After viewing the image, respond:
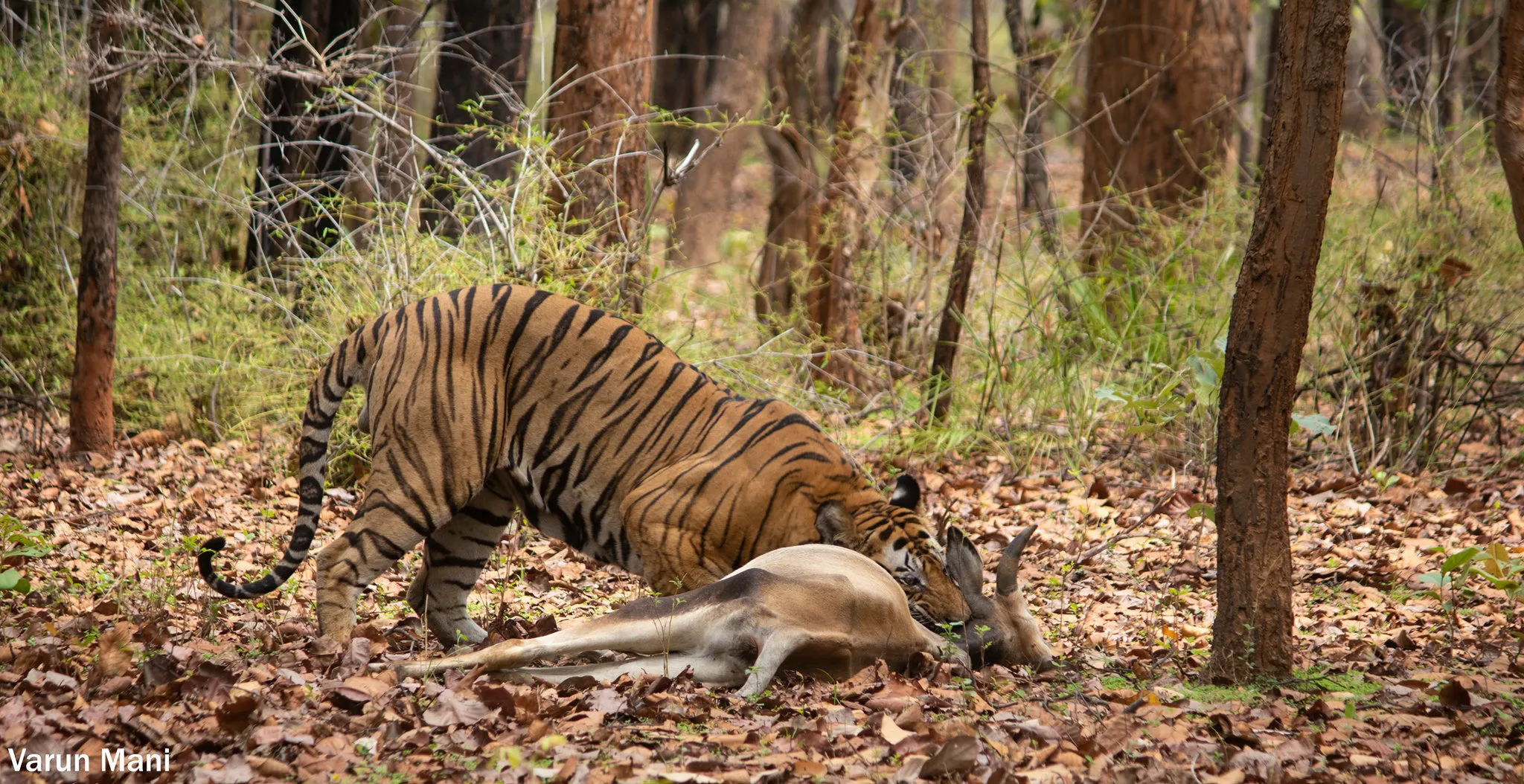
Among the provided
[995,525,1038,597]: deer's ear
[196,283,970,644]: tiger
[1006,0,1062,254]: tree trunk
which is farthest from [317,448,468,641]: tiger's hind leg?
[1006,0,1062,254]: tree trunk

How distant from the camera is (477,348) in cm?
477

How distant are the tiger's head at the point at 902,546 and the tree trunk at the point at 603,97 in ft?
11.0

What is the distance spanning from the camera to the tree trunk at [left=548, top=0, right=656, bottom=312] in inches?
304

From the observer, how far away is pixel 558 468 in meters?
4.89

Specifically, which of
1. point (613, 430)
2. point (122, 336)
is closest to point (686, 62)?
point (122, 336)

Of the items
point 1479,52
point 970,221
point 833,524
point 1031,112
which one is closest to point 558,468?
point 833,524

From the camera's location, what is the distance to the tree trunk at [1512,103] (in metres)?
3.97

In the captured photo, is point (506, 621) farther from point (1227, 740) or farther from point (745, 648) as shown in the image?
point (1227, 740)

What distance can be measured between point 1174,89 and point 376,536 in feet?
26.2

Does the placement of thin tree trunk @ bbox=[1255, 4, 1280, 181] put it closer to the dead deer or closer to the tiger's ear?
the tiger's ear

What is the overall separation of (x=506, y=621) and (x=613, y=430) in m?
0.86

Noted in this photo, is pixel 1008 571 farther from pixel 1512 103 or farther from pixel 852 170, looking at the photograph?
pixel 852 170

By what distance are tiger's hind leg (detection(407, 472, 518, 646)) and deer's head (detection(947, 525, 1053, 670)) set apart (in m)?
1.84

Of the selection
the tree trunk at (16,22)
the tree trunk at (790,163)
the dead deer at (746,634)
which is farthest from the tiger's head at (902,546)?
the tree trunk at (16,22)
